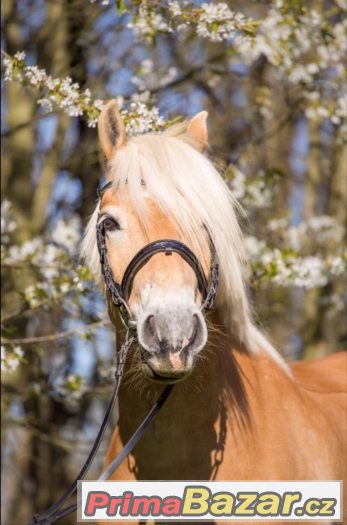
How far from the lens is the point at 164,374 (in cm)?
310

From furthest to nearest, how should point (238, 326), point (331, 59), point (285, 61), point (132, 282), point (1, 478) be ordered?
point (1, 478), point (331, 59), point (285, 61), point (238, 326), point (132, 282)

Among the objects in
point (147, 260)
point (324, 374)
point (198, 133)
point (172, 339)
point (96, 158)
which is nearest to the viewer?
point (172, 339)

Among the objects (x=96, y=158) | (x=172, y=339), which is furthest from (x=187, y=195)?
(x=96, y=158)

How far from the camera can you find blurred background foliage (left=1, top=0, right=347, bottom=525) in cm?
538

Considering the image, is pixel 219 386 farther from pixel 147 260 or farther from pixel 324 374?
pixel 324 374

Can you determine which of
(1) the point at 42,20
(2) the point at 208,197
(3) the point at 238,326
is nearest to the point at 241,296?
(3) the point at 238,326

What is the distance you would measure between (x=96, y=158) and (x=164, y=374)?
4999 millimetres

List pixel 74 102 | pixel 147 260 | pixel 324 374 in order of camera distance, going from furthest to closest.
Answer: pixel 324 374
pixel 74 102
pixel 147 260

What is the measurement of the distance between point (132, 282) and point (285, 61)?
3662 mm

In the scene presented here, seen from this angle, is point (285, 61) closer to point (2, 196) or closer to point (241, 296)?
point (2, 196)

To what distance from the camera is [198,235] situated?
133 inches

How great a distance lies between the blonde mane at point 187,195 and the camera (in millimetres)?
3404

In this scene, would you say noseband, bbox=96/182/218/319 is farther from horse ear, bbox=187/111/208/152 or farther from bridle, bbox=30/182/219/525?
A: horse ear, bbox=187/111/208/152

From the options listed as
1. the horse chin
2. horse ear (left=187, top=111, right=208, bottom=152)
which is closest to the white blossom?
horse ear (left=187, top=111, right=208, bottom=152)
